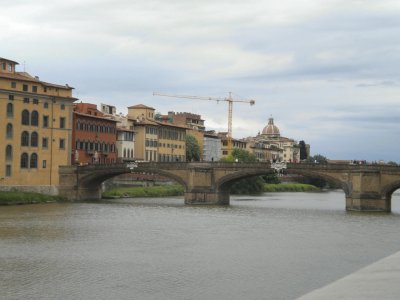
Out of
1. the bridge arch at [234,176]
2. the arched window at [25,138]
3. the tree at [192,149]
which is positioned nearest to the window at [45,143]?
the arched window at [25,138]

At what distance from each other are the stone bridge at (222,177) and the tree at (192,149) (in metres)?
55.8

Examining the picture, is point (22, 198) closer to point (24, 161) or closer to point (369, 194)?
point (24, 161)

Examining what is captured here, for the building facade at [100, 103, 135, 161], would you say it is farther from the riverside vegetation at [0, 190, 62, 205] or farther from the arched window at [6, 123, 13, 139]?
the arched window at [6, 123, 13, 139]

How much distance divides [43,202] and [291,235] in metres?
40.9

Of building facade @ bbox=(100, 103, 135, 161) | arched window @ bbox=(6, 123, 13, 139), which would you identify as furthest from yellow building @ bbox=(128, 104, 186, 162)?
arched window @ bbox=(6, 123, 13, 139)

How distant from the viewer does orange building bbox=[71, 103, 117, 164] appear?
10275 cm

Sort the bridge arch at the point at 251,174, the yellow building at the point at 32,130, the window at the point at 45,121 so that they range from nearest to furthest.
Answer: the bridge arch at the point at 251,174, the yellow building at the point at 32,130, the window at the point at 45,121

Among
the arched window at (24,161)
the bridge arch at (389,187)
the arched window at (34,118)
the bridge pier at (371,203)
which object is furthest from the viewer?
the arched window at (34,118)

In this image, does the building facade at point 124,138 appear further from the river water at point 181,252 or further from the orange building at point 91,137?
the river water at point 181,252

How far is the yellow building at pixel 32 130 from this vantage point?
83.2m

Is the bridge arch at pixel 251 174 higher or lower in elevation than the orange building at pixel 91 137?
lower

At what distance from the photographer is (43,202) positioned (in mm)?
84188

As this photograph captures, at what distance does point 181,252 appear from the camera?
4184 centimetres

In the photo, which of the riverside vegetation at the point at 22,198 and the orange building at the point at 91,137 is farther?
the orange building at the point at 91,137
